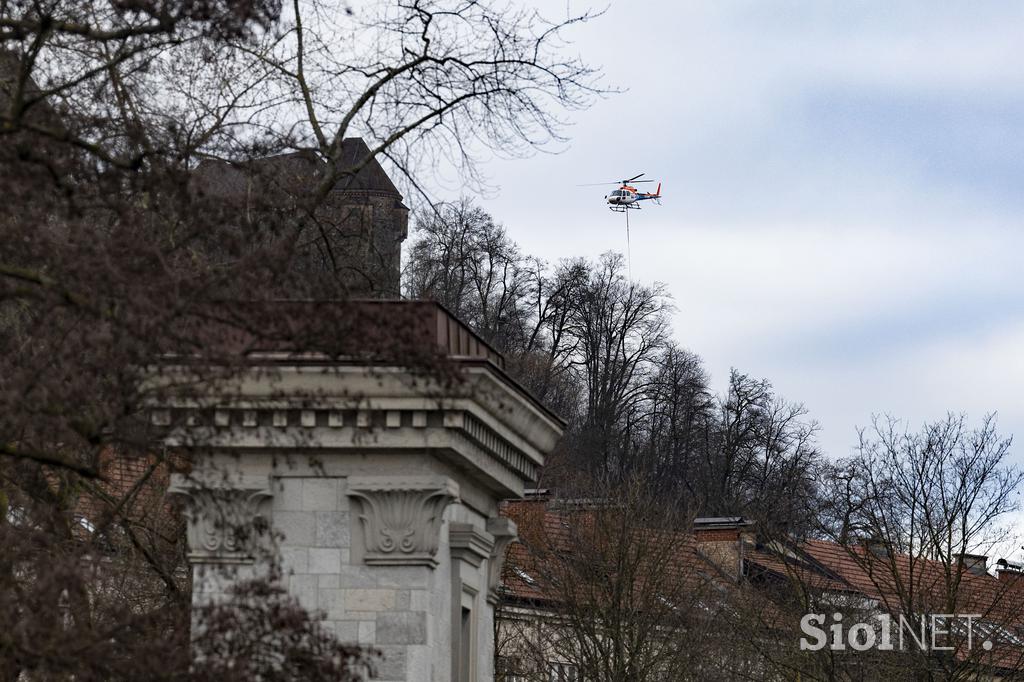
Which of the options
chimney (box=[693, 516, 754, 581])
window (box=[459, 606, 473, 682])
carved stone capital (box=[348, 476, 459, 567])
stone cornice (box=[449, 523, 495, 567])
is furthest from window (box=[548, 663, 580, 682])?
carved stone capital (box=[348, 476, 459, 567])

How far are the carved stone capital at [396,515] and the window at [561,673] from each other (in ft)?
57.1

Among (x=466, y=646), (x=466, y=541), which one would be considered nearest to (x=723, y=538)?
(x=466, y=646)

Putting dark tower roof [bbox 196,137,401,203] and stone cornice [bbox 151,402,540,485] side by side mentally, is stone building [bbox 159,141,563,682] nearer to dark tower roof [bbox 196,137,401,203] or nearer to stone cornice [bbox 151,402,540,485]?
stone cornice [bbox 151,402,540,485]

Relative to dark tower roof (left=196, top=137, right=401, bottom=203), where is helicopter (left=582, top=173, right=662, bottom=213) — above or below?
above

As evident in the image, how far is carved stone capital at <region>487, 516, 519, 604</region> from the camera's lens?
15328 mm

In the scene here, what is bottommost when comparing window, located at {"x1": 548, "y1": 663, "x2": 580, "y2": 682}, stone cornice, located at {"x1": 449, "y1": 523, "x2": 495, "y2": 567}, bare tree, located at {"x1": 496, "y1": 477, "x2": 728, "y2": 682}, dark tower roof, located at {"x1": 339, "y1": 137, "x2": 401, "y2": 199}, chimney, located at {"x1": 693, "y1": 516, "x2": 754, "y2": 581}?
stone cornice, located at {"x1": 449, "y1": 523, "x2": 495, "y2": 567}

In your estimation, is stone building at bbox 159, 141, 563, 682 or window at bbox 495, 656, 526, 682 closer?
stone building at bbox 159, 141, 563, 682

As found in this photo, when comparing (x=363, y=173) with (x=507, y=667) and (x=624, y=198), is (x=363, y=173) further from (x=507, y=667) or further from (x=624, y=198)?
(x=624, y=198)

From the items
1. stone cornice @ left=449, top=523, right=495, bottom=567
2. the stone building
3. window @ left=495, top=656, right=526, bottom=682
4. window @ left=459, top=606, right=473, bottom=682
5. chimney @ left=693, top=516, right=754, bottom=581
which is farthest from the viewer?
chimney @ left=693, top=516, right=754, bottom=581

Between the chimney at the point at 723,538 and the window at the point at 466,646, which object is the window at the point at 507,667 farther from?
the window at the point at 466,646

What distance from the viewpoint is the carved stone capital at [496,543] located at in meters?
15.3

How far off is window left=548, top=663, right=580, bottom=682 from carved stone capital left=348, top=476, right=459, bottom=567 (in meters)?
17.4

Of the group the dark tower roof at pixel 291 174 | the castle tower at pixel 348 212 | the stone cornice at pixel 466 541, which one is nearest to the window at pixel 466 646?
the stone cornice at pixel 466 541

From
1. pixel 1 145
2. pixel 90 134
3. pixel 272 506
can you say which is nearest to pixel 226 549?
pixel 272 506
